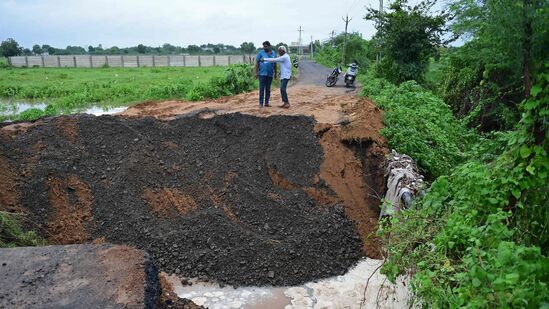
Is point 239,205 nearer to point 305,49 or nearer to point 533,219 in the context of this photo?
point 533,219

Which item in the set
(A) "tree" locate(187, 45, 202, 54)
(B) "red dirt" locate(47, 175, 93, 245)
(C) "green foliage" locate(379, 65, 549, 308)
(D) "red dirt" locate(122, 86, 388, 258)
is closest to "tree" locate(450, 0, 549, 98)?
(C) "green foliage" locate(379, 65, 549, 308)

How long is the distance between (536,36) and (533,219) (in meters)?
1.43

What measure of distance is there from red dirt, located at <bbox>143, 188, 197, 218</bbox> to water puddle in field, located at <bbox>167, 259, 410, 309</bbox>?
1.26 meters

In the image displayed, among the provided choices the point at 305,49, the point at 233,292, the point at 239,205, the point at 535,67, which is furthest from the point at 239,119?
the point at 305,49

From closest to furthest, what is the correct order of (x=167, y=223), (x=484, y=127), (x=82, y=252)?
1. (x=82, y=252)
2. (x=167, y=223)
3. (x=484, y=127)

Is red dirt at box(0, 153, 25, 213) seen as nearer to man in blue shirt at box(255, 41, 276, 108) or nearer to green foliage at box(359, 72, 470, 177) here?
man in blue shirt at box(255, 41, 276, 108)

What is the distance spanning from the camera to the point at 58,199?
634cm

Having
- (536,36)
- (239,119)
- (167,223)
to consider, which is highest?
(536,36)

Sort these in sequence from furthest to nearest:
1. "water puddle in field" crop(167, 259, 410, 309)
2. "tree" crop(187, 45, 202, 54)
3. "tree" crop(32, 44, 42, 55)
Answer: "tree" crop(187, 45, 202, 54) < "tree" crop(32, 44, 42, 55) < "water puddle in field" crop(167, 259, 410, 309)

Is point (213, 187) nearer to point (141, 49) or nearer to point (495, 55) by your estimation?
point (495, 55)

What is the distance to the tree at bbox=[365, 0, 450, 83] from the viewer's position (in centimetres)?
1350

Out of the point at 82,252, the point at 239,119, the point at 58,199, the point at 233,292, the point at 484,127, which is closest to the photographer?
the point at 82,252

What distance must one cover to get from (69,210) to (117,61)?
35709 mm

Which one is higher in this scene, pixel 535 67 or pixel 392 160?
pixel 535 67
